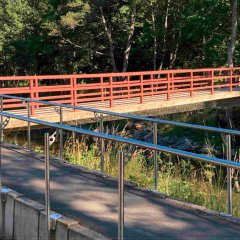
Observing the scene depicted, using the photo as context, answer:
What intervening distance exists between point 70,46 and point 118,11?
17.0 feet

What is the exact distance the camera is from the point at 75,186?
5.25 meters

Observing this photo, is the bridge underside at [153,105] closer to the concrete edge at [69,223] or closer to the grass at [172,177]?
the grass at [172,177]

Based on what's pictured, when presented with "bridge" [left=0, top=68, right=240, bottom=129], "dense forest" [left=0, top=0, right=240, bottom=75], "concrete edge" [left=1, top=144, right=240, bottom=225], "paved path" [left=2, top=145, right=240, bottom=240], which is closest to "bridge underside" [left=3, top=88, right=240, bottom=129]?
"bridge" [left=0, top=68, right=240, bottom=129]

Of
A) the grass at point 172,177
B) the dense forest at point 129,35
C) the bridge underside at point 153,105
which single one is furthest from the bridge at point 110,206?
the dense forest at point 129,35

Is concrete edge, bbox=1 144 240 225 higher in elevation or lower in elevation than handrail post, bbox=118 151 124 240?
lower

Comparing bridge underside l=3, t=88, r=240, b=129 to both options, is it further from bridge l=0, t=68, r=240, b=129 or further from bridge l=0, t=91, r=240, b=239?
bridge l=0, t=91, r=240, b=239

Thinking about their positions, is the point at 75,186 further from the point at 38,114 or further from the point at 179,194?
the point at 38,114

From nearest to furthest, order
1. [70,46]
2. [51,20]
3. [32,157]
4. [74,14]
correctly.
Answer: [32,157]
[74,14]
[51,20]
[70,46]

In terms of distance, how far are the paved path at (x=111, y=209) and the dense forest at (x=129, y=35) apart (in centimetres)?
2225

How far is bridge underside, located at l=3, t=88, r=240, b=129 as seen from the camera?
1281 cm

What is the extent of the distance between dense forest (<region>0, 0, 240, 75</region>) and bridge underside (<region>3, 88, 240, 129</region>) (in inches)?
256

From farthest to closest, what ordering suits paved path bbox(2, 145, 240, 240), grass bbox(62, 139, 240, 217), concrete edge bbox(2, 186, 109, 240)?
grass bbox(62, 139, 240, 217) → paved path bbox(2, 145, 240, 240) → concrete edge bbox(2, 186, 109, 240)

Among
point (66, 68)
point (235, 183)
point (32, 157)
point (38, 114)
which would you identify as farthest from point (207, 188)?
point (66, 68)

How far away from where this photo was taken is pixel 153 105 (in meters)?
16.3
